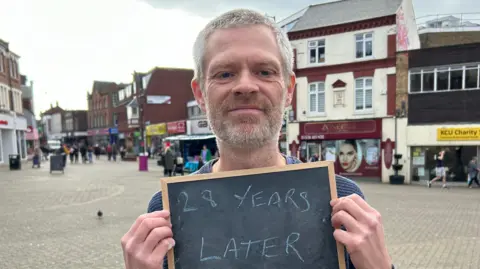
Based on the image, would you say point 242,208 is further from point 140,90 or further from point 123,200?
point 140,90

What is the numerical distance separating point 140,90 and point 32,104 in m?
16.5

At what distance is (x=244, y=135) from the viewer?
152 cm

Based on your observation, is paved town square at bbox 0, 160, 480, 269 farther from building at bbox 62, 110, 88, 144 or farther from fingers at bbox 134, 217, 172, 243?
building at bbox 62, 110, 88, 144

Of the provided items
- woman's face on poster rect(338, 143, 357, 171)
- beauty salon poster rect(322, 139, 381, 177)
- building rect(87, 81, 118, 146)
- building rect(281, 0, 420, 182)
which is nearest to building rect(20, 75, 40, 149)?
building rect(87, 81, 118, 146)

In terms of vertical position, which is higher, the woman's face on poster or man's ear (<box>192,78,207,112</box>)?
man's ear (<box>192,78,207,112</box>)

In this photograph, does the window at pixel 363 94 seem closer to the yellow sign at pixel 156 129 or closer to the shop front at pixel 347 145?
the shop front at pixel 347 145

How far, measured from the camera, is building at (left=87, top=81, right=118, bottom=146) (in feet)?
191

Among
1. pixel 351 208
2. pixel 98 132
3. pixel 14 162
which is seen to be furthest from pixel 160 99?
pixel 351 208

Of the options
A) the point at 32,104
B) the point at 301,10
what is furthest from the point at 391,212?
the point at 32,104

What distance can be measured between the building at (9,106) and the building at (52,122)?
2027 inches

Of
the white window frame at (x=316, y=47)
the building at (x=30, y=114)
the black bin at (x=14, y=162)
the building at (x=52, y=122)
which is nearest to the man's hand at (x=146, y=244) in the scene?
the white window frame at (x=316, y=47)

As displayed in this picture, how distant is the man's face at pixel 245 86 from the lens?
1506 mm

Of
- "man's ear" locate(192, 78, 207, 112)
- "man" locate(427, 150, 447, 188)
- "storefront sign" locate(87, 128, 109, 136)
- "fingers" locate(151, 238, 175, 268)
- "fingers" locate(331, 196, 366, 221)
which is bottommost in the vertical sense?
"man" locate(427, 150, 447, 188)

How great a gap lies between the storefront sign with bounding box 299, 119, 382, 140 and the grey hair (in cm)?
1938
